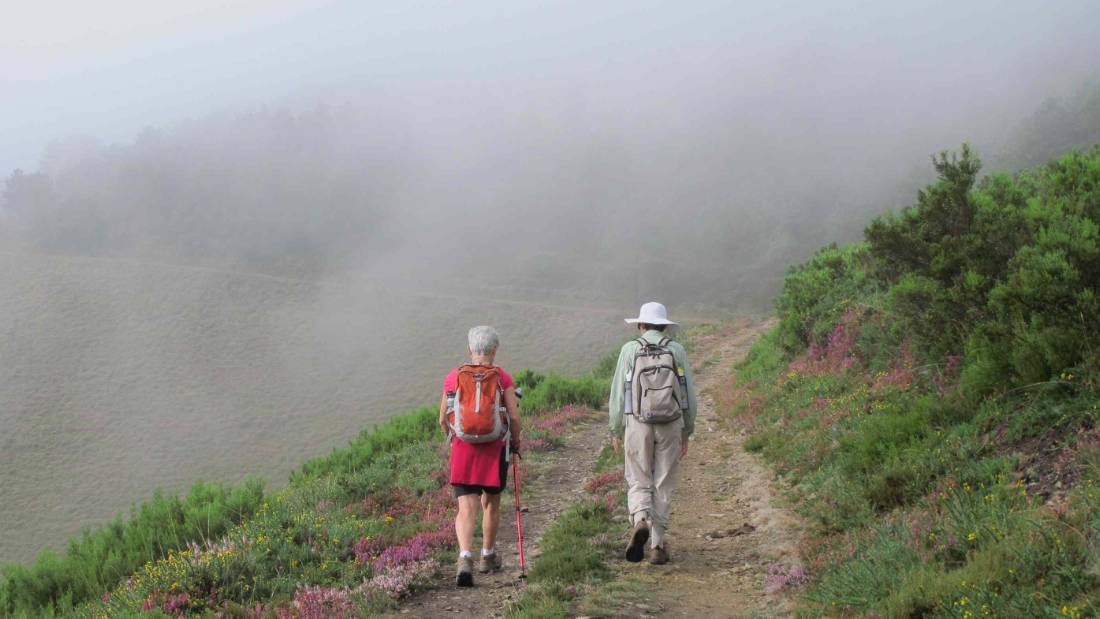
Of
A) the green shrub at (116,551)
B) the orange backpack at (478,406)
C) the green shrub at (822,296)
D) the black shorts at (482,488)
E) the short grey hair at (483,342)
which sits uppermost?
the green shrub at (822,296)

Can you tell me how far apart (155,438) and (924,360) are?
3640 centimetres

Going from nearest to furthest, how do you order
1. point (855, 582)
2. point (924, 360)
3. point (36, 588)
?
point (855, 582)
point (924, 360)
point (36, 588)

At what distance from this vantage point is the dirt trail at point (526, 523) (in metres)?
5.96

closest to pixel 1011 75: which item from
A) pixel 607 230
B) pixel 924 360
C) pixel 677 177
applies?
pixel 677 177

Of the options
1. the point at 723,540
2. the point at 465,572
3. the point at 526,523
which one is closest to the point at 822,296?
the point at 723,540

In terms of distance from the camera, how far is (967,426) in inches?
247

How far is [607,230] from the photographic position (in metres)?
82.4

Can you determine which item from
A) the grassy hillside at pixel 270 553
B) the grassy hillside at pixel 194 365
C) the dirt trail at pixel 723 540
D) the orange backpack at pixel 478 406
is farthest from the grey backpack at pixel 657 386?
the grassy hillside at pixel 194 365

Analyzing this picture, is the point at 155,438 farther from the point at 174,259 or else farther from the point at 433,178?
the point at 433,178

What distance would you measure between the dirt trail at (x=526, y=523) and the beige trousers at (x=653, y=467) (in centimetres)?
124

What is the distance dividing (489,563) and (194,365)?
149ft

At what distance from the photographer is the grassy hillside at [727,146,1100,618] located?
411 centimetres

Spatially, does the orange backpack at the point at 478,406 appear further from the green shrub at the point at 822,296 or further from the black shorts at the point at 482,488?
the green shrub at the point at 822,296

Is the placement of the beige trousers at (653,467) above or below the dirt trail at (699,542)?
above
